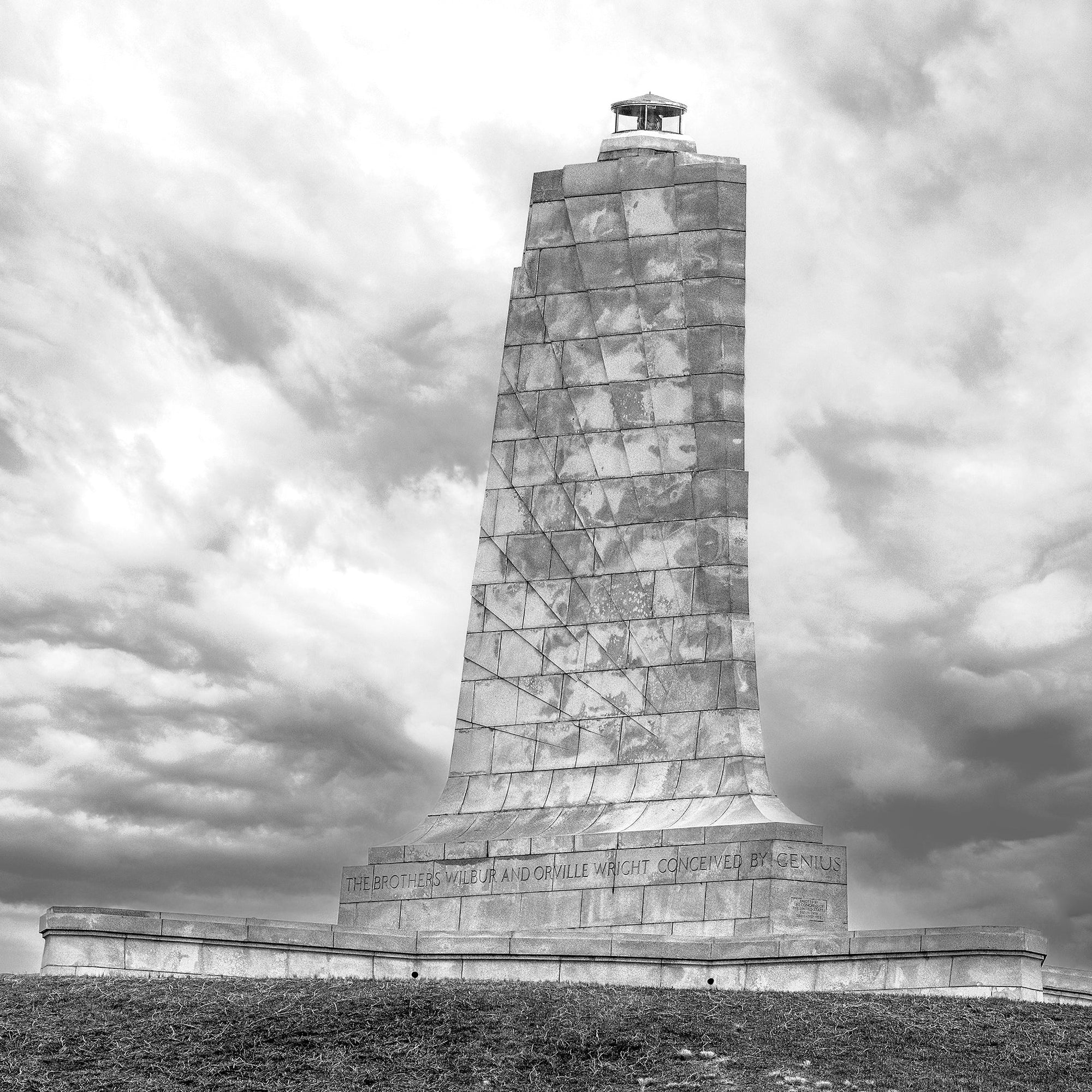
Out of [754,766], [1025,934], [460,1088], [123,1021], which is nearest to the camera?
[460,1088]

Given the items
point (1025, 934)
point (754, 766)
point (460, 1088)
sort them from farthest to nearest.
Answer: point (754, 766)
point (1025, 934)
point (460, 1088)

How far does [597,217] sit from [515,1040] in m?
14.2

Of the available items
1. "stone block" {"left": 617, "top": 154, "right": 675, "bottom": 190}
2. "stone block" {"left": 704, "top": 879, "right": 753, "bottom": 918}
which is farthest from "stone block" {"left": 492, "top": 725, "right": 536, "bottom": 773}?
"stone block" {"left": 617, "top": 154, "right": 675, "bottom": 190}

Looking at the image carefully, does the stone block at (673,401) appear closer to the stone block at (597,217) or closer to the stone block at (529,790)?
the stone block at (597,217)

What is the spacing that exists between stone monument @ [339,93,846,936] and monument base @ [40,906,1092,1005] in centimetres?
155

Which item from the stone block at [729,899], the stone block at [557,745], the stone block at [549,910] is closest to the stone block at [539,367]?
the stone block at [557,745]

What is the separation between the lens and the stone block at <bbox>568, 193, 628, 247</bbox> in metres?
26.7

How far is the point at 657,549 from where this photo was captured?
25.2 meters

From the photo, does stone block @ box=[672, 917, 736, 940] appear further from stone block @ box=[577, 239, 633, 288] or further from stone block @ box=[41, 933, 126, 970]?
stone block @ box=[577, 239, 633, 288]

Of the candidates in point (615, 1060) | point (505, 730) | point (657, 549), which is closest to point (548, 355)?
point (657, 549)

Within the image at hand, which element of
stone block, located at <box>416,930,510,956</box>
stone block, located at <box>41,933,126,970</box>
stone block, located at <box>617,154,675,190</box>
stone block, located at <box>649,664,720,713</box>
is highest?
stone block, located at <box>617,154,675,190</box>

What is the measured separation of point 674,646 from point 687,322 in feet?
15.8

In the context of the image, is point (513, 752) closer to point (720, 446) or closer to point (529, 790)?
point (529, 790)

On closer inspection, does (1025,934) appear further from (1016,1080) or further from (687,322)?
(687,322)
